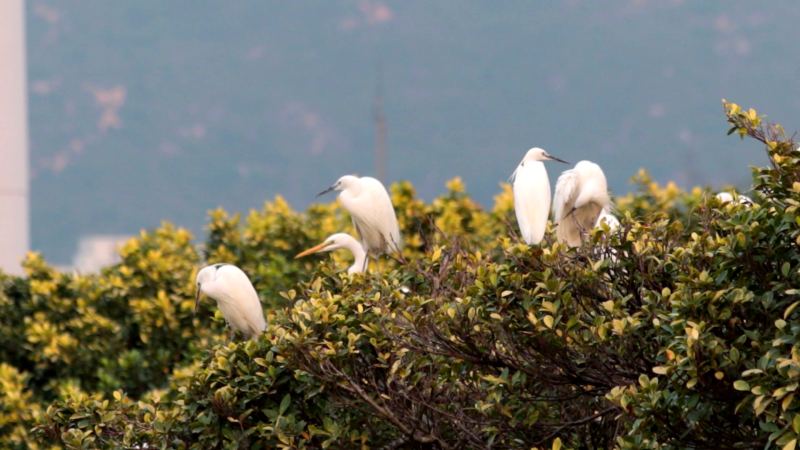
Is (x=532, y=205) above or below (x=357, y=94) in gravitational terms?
below

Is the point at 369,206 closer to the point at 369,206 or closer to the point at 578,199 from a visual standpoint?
the point at 369,206

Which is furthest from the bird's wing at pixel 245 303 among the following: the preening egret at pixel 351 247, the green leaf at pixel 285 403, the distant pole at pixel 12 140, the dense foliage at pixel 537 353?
the distant pole at pixel 12 140

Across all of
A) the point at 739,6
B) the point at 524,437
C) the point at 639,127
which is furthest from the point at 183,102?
the point at 524,437

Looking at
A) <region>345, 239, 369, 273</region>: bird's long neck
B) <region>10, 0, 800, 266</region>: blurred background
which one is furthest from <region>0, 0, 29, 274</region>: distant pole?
<region>10, 0, 800, 266</region>: blurred background

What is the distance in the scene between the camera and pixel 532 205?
4.47 metres

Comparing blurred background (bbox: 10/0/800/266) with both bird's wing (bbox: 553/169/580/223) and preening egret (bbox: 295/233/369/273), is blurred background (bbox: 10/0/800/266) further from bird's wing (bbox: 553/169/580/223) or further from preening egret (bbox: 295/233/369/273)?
bird's wing (bbox: 553/169/580/223)

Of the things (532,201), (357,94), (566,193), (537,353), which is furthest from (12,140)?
(357,94)

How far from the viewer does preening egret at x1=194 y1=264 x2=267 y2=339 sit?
17.2ft

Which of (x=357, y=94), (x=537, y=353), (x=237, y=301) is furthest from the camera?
(x=357, y=94)

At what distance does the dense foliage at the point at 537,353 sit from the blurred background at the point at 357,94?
6329cm

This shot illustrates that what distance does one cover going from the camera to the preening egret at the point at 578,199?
16.6 ft

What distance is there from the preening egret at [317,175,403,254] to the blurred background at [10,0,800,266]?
61783 millimetres

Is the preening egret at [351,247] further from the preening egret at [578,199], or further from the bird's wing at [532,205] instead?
the bird's wing at [532,205]

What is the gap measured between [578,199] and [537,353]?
3.91 feet
